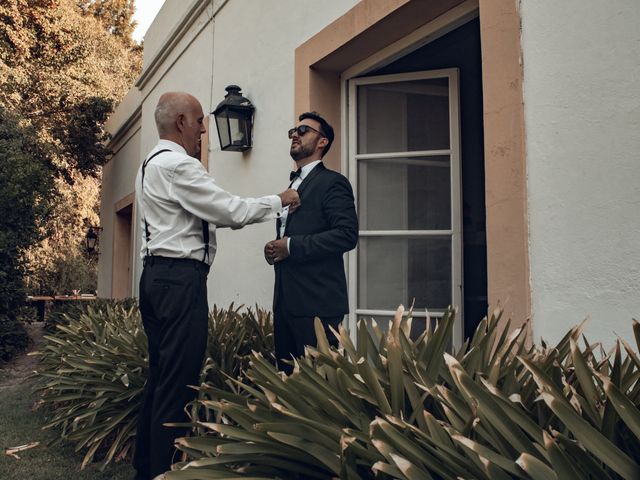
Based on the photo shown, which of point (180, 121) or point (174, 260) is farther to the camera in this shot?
point (180, 121)

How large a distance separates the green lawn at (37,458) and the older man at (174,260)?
2.46 feet

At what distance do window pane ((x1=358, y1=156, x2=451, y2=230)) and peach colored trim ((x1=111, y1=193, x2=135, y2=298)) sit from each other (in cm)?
849

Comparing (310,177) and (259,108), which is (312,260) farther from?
(259,108)

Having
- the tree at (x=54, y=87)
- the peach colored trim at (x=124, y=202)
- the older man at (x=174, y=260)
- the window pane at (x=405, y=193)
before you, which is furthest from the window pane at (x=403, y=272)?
the peach colored trim at (x=124, y=202)

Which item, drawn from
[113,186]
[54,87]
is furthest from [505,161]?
[113,186]

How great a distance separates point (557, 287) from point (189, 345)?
1688mm

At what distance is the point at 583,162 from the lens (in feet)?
8.77

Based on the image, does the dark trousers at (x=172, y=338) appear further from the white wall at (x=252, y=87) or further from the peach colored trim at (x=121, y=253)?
the peach colored trim at (x=121, y=253)

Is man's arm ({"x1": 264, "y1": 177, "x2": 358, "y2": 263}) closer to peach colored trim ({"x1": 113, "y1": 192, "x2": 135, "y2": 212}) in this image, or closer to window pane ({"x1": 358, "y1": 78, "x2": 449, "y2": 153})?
window pane ({"x1": 358, "y1": 78, "x2": 449, "y2": 153})

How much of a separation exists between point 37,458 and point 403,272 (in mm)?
2736

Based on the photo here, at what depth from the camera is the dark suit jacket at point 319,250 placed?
317 centimetres

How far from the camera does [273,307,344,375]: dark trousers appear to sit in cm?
314

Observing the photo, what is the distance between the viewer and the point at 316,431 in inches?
73.7

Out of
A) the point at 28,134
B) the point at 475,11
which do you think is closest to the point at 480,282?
the point at 475,11
